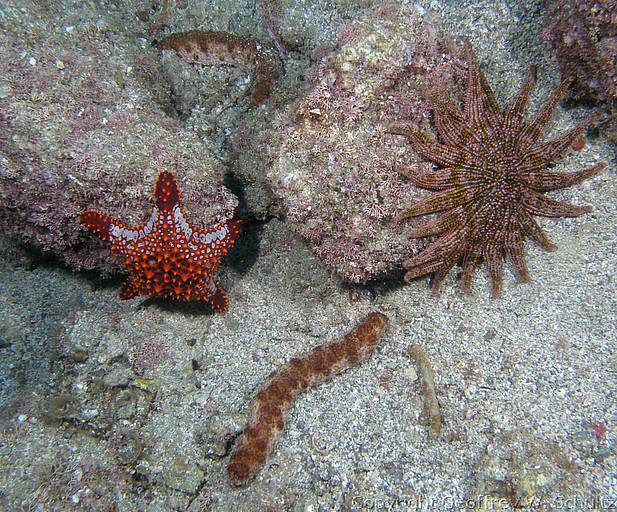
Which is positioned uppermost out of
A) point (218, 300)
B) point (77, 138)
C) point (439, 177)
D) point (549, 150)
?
point (77, 138)

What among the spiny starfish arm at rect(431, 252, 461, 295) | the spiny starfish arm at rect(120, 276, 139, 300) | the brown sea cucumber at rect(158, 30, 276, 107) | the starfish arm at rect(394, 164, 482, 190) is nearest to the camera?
the starfish arm at rect(394, 164, 482, 190)

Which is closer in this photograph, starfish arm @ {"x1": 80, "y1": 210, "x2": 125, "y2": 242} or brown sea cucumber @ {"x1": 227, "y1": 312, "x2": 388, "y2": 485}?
brown sea cucumber @ {"x1": 227, "y1": 312, "x2": 388, "y2": 485}


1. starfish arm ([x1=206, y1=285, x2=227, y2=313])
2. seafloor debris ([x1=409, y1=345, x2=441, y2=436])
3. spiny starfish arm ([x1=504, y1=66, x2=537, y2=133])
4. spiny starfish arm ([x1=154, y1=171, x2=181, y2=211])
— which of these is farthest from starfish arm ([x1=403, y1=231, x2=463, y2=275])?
spiny starfish arm ([x1=154, y1=171, x2=181, y2=211])

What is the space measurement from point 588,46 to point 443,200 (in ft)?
7.48

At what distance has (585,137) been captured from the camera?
4.63m

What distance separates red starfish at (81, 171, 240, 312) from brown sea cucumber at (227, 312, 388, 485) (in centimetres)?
147

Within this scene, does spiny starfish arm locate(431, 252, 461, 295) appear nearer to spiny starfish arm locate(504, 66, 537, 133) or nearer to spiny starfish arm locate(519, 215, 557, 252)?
spiny starfish arm locate(519, 215, 557, 252)

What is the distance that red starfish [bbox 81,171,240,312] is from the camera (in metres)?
4.09

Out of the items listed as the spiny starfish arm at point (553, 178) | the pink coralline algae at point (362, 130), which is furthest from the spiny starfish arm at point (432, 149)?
the spiny starfish arm at point (553, 178)

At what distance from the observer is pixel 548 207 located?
4156 mm

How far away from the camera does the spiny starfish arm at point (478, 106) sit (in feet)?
12.8

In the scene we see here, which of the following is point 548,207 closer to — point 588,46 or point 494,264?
point 494,264

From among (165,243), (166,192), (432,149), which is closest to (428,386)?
(432,149)

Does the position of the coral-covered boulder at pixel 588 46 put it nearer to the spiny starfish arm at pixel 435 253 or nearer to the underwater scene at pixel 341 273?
the underwater scene at pixel 341 273
